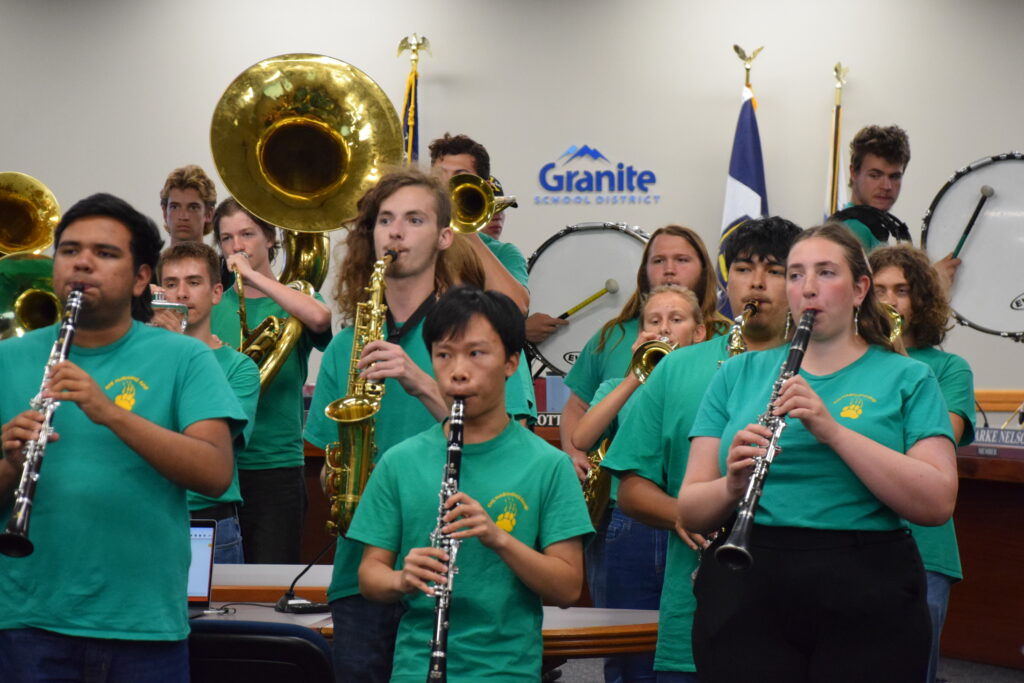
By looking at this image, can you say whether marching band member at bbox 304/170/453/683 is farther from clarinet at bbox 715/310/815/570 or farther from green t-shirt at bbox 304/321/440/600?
clarinet at bbox 715/310/815/570

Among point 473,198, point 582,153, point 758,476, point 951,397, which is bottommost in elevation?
point 758,476

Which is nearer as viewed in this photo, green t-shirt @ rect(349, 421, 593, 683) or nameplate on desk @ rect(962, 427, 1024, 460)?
green t-shirt @ rect(349, 421, 593, 683)

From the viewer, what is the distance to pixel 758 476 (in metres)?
2.43

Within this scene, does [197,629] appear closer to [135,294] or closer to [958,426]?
[135,294]

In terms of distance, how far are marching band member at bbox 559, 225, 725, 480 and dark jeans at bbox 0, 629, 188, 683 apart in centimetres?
194

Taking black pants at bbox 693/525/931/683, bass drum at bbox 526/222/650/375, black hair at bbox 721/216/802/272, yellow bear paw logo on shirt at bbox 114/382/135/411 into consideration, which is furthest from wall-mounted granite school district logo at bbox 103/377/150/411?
bass drum at bbox 526/222/650/375

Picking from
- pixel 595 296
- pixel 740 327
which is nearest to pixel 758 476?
pixel 740 327

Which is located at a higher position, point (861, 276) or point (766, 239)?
point (766, 239)

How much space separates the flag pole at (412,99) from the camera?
26.5 ft

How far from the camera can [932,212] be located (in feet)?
22.1

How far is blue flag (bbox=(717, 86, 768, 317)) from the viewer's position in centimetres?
812

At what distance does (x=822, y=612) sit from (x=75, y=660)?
1405 millimetres

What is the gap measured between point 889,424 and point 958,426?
4.11 feet

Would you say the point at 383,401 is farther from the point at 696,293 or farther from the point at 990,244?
the point at 990,244
